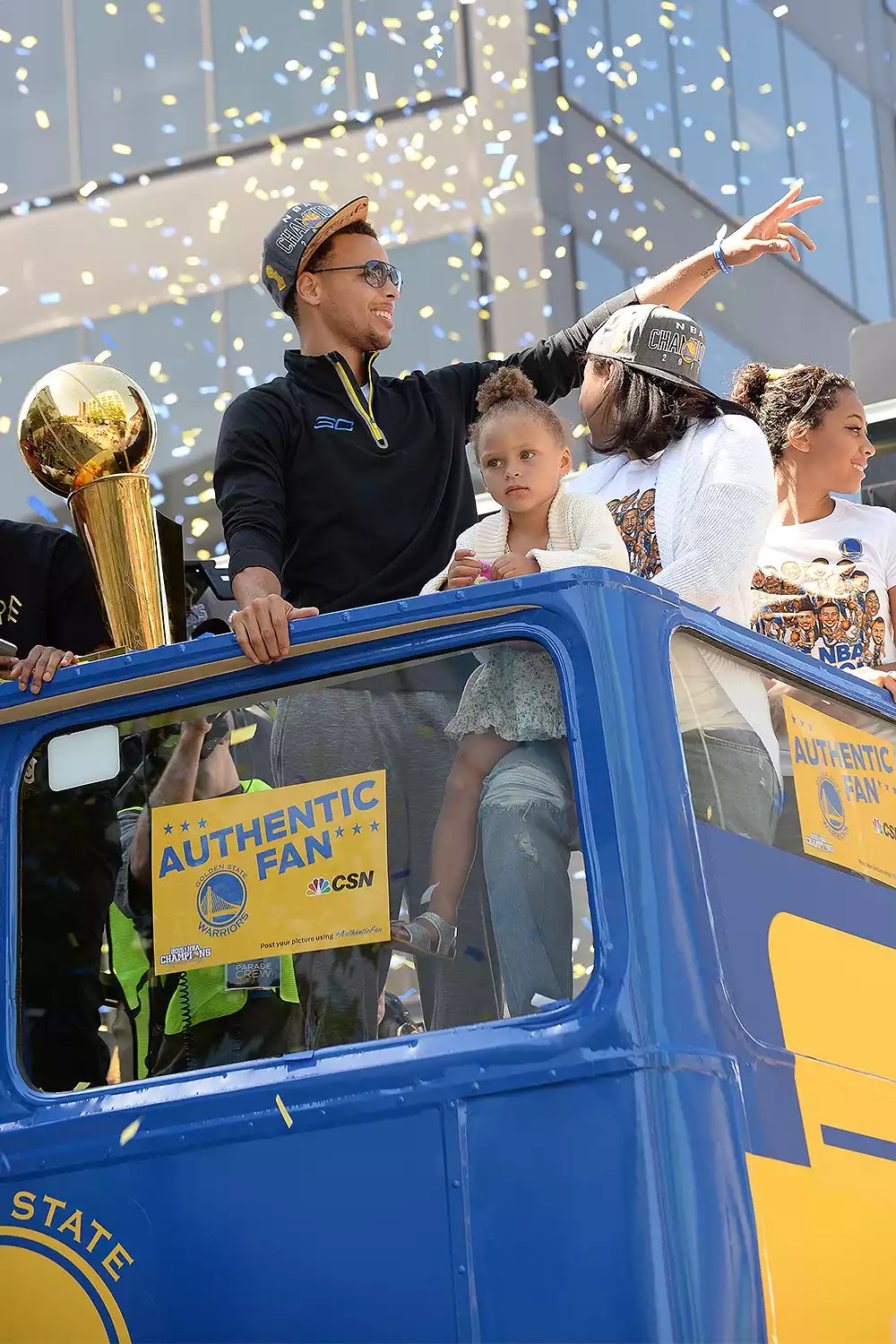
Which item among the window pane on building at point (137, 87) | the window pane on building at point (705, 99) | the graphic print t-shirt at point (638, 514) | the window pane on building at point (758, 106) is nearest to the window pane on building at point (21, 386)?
the window pane on building at point (137, 87)

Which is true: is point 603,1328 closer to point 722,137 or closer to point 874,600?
point 874,600

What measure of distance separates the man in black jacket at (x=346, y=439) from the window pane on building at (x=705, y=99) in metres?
15.0

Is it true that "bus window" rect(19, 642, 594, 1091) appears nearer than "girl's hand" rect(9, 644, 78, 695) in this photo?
Yes

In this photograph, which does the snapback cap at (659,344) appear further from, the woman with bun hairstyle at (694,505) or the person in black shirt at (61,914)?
the person in black shirt at (61,914)

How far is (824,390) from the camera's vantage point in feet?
15.1

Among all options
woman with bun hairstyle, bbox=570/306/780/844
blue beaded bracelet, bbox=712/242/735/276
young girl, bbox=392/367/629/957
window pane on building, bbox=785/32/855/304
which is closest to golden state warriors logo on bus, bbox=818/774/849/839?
woman with bun hairstyle, bbox=570/306/780/844

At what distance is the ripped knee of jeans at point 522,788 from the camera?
9.58ft

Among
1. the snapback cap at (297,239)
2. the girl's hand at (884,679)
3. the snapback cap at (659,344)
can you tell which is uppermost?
the snapback cap at (297,239)

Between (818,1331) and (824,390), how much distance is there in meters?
2.64

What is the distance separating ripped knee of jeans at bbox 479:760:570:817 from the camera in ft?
9.58

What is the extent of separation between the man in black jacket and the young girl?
0.24m

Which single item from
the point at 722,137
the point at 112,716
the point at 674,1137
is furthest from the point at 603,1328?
the point at 722,137

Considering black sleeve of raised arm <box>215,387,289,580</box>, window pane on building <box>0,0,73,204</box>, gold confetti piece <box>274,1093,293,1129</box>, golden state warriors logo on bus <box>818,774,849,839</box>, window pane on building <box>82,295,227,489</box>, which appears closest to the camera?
gold confetti piece <box>274,1093,293,1129</box>

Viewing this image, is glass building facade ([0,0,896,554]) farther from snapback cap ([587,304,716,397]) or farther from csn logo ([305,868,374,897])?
csn logo ([305,868,374,897])
